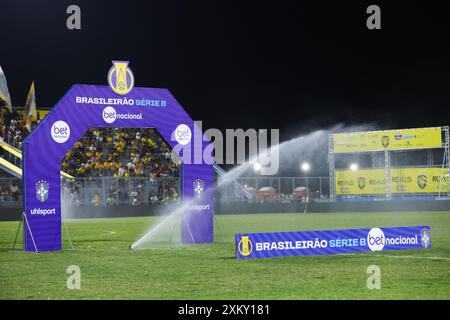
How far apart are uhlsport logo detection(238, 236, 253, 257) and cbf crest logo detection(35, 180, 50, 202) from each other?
21.9 feet

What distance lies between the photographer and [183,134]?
22.8 metres

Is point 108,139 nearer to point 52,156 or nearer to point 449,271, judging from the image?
point 52,156

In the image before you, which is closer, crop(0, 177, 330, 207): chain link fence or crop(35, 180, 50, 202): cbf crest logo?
crop(35, 180, 50, 202): cbf crest logo

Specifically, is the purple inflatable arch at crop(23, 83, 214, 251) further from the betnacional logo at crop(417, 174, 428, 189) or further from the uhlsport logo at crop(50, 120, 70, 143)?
the betnacional logo at crop(417, 174, 428, 189)

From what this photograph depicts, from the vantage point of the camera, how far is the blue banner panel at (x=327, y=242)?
1709 cm

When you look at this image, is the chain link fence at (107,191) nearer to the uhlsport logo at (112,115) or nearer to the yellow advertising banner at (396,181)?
the yellow advertising banner at (396,181)

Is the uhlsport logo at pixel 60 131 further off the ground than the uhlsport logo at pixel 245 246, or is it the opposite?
the uhlsport logo at pixel 60 131

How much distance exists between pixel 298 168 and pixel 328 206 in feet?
92.3

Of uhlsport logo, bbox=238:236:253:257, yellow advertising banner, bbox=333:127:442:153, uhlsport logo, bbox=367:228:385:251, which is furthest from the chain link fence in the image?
uhlsport logo, bbox=238:236:253:257

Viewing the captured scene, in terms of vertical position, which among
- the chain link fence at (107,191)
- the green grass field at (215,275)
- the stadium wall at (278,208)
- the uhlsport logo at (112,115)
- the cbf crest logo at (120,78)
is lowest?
the green grass field at (215,275)

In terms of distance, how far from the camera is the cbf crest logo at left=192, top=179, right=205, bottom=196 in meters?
23.0

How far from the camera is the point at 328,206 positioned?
53.9 m

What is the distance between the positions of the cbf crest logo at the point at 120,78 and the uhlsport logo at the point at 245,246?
7149 mm

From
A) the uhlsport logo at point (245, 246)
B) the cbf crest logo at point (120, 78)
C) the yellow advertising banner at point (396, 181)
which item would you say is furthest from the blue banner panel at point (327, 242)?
the yellow advertising banner at point (396, 181)
